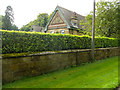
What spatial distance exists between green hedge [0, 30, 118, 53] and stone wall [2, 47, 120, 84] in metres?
0.49

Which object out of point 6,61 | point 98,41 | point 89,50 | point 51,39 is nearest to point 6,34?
point 6,61

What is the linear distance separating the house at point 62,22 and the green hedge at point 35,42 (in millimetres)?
17532

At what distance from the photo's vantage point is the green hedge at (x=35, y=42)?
6016 millimetres

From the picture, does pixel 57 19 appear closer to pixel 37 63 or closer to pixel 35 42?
pixel 35 42

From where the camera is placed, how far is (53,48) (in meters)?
8.52

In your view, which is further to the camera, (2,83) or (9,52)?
(9,52)

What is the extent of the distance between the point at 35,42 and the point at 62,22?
2278cm

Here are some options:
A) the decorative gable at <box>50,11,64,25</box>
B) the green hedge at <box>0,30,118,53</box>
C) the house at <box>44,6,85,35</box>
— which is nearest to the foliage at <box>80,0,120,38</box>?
the house at <box>44,6,85,35</box>

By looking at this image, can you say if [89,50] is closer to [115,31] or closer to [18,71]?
Result: [18,71]

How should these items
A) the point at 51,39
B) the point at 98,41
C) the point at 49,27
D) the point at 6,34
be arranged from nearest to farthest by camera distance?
1. the point at 6,34
2. the point at 51,39
3. the point at 98,41
4. the point at 49,27

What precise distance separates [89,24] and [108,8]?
476cm

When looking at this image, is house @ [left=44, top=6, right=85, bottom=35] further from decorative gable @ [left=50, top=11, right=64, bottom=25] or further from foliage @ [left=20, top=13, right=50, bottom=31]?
foliage @ [left=20, top=13, right=50, bottom=31]

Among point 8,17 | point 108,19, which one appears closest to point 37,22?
point 8,17

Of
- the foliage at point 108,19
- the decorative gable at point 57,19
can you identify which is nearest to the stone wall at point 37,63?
the foliage at point 108,19
